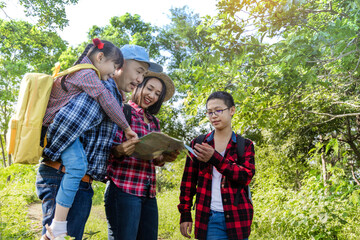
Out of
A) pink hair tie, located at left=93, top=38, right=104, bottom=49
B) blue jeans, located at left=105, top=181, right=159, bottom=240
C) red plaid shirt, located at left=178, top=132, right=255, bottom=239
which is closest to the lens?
pink hair tie, located at left=93, top=38, right=104, bottom=49

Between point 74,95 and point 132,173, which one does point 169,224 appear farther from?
point 74,95


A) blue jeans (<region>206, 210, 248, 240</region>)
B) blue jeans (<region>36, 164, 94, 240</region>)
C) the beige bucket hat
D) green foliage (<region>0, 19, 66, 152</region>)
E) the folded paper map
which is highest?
green foliage (<region>0, 19, 66, 152</region>)

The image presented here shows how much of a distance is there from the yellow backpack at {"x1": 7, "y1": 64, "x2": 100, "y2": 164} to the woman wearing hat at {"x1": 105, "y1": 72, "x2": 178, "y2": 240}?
20.7 inches

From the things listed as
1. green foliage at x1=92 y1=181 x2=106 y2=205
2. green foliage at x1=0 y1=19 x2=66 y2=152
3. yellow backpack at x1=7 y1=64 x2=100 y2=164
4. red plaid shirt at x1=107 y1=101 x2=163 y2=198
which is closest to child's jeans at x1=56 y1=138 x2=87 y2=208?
yellow backpack at x1=7 y1=64 x2=100 y2=164

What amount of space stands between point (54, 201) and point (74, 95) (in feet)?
1.89

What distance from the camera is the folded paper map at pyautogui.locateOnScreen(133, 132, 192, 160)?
1.84m

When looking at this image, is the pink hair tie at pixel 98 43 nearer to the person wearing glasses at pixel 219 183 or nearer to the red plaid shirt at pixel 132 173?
the red plaid shirt at pixel 132 173

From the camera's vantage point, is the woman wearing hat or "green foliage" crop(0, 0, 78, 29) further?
"green foliage" crop(0, 0, 78, 29)

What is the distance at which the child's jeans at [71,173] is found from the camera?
1566mm

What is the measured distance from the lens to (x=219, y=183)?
90.1 inches

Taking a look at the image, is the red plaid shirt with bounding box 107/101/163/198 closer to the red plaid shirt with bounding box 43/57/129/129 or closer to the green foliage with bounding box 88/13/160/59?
the red plaid shirt with bounding box 43/57/129/129

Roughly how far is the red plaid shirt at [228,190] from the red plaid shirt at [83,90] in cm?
81

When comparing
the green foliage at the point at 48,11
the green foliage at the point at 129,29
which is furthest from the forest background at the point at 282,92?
the green foliage at the point at 129,29

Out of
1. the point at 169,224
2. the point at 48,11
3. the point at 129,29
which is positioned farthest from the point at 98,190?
the point at 129,29
